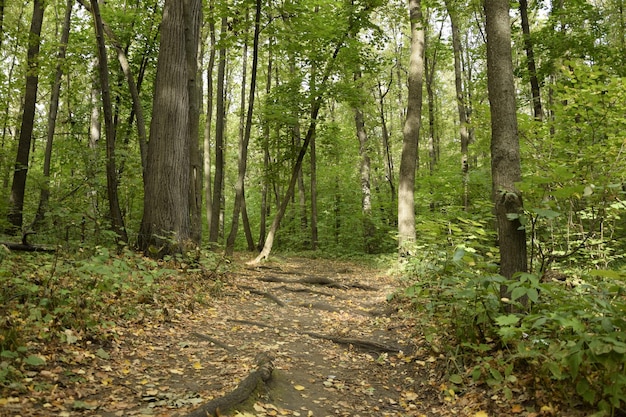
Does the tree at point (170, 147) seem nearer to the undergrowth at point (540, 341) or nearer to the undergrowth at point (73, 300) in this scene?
the undergrowth at point (73, 300)

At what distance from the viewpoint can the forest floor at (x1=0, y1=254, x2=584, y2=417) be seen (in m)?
3.23

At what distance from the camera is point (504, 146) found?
4.44 meters

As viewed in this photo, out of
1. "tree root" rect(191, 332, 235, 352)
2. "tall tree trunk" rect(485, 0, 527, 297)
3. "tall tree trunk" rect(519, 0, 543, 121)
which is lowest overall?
"tree root" rect(191, 332, 235, 352)

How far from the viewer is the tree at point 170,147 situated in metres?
A: 8.08

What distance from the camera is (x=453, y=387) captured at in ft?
12.6

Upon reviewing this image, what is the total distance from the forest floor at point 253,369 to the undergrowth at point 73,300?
0.38 ft

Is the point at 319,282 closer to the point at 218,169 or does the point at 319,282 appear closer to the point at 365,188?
the point at 218,169

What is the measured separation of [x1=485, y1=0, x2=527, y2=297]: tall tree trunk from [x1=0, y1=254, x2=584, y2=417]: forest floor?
1.43 meters

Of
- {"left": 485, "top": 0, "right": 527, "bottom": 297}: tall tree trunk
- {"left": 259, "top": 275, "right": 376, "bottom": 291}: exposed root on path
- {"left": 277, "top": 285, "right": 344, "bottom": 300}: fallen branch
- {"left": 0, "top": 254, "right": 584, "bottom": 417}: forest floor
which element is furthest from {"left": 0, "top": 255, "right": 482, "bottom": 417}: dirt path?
{"left": 259, "top": 275, "right": 376, "bottom": 291}: exposed root on path

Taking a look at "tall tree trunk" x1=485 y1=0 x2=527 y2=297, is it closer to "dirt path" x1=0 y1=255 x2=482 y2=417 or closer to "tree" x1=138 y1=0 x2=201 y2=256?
"dirt path" x1=0 y1=255 x2=482 y2=417

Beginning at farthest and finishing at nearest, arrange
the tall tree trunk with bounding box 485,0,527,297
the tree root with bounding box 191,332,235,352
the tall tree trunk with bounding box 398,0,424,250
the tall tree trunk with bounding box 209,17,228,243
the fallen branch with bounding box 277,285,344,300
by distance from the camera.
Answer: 1. the tall tree trunk with bounding box 209,17,228,243
2. the tall tree trunk with bounding box 398,0,424,250
3. the fallen branch with bounding box 277,285,344,300
4. the tree root with bounding box 191,332,235,352
5. the tall tree trunk with bounding box 485,0,527,297

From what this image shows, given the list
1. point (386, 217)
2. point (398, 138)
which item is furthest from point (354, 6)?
point (398, 138)

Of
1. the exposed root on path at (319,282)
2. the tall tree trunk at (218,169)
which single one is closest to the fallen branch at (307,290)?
the exposed root on path at (319,282)

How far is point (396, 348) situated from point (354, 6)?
11714mm
